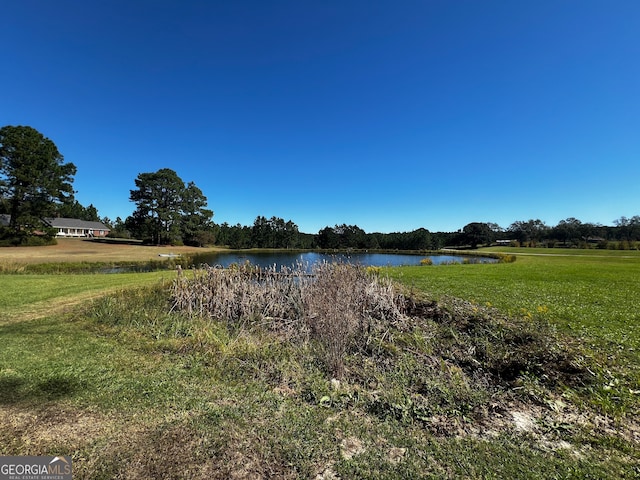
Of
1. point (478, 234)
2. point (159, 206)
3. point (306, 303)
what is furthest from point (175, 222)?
point (478, 234)

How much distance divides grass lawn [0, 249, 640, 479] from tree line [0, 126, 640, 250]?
133 ft

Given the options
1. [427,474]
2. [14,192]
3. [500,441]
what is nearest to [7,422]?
[427,474]

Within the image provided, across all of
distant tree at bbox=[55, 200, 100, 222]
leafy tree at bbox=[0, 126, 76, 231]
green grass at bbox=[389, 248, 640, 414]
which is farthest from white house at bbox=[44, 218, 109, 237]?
green grass at bbox=[389, 248, 640, 414]

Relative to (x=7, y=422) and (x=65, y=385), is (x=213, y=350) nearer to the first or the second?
(x=65, y=385)

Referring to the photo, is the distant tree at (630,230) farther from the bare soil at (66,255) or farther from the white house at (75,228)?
the white house at (75,228)

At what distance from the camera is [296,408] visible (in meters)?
3.16

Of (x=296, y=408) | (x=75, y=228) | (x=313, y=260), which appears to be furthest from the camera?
(x=75, y=228)

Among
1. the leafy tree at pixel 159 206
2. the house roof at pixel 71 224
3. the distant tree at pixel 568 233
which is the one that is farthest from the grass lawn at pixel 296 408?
the distant tree at pixel 568 233

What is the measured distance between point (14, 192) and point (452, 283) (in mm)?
46545

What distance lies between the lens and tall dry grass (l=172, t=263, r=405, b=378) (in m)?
4.98

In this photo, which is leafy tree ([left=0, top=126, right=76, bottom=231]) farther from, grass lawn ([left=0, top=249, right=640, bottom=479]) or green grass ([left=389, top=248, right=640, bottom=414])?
green grass ([left=389, top=248, right=640, bottom=414])

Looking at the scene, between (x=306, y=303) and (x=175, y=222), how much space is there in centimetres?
5019

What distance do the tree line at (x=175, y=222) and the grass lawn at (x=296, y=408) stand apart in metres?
40.6

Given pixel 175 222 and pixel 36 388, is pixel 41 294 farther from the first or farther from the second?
pixel 175 222
